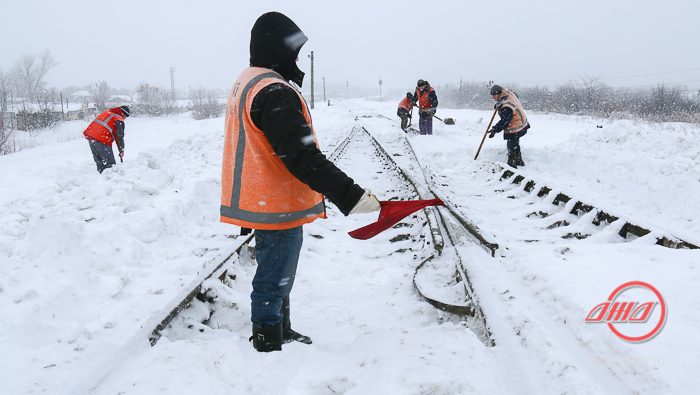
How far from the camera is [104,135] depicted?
8.60 m

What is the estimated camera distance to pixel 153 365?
2.33 m

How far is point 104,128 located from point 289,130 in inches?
324

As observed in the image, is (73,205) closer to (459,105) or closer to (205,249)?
(205,249)

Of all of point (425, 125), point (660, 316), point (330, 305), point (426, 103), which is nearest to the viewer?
point (660, 316)

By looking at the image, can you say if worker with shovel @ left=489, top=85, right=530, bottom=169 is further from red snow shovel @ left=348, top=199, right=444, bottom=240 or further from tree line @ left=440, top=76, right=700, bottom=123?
tree line @ left=440, top=76, right=700, bottom=123

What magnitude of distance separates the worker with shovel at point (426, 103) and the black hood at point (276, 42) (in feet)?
42.4

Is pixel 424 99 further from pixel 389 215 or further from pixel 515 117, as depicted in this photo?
pixel 389 215

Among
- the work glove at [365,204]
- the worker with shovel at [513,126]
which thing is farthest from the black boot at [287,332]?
the worker with shovel at [513,126]

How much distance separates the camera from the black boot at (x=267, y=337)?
259 centimetres

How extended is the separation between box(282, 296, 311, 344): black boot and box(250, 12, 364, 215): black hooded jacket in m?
1.05

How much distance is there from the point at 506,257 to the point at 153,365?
3.18 metres

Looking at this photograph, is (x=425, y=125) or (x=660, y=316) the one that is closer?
(x=660, y=316)

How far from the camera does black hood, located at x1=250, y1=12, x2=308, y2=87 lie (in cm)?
227

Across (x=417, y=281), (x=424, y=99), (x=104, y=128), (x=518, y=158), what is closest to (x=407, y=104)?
(x=424, y=99)
